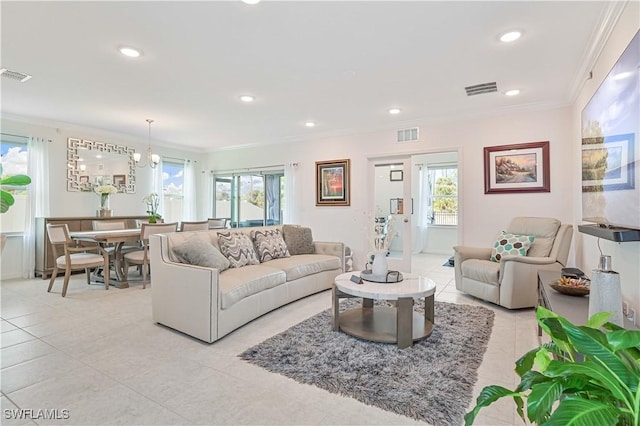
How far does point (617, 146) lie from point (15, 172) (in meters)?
7.19

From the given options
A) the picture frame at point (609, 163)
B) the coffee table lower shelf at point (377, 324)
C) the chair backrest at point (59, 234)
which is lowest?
the coffee table lower shelf at point (377, 324)

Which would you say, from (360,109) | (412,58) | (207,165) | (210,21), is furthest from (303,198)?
(210,21)

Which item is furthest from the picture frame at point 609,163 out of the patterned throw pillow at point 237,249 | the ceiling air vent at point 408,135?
the patterned throw pillow at point 237,249

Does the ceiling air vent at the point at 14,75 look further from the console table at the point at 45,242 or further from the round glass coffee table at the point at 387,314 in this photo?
the round glass coffee table at the point at 387,314

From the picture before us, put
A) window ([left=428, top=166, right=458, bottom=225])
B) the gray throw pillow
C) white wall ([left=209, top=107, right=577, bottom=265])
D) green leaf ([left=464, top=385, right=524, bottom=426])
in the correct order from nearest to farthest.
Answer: green leaf ([left=464, top=385, right=524, bottom=426])
the gray throw pillow
white wall ([left=209, top=107, right=577, bottom=265])
window ([left=428, top=166, right=458, bottom=225])

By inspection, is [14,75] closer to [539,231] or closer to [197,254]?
[197,254]

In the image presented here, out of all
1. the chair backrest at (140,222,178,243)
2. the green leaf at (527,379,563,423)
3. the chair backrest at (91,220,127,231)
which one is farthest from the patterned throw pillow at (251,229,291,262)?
the green leaf at (527,379,563,423)

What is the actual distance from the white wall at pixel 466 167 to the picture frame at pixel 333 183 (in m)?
0.10

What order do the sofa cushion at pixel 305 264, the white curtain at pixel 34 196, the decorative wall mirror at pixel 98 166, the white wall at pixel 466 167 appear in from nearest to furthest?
the sofa cushion at pixel 305 264 → the white wall at pixel 466 167 → the white curtain at pixel 34 196 → the decorative wall mirror at pixel 98 166

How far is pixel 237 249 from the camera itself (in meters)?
3.65

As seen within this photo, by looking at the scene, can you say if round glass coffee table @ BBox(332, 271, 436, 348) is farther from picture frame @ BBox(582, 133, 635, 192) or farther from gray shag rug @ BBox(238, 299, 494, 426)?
picture frame @ BBox(582, 133, 635, 192)

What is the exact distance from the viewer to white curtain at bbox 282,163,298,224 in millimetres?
6434

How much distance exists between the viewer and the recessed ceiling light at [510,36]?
254cm

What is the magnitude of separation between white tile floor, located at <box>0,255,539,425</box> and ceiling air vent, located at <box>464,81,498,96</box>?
2549 millimetres
